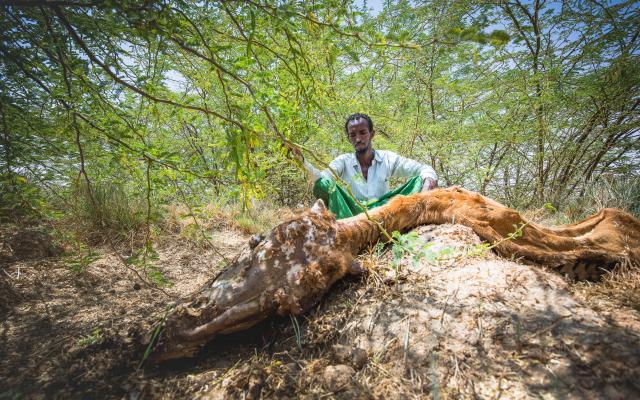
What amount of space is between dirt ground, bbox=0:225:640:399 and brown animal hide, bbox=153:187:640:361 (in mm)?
118

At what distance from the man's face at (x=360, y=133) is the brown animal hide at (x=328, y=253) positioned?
1.55 m

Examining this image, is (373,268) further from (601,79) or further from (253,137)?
(601,79)

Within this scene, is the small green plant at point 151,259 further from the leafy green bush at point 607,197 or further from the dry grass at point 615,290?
the leafy green bush at point 607,197

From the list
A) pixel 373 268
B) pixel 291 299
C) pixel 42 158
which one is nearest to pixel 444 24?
pixel 373 268

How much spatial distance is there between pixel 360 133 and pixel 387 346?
2.76 m

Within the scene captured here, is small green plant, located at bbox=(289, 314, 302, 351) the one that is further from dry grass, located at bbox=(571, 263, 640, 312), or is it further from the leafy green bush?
the leafy green bush

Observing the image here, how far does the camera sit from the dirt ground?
2.89ft

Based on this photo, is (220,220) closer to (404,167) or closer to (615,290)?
(404,167)

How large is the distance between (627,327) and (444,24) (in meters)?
4.31

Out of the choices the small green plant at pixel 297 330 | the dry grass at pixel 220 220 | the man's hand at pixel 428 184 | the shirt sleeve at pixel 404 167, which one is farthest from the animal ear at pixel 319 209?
the shirt sleeve at pixel 404 167

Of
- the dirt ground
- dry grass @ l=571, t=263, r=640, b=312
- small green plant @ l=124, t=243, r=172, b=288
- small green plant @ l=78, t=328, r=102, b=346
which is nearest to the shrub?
the dirt ground

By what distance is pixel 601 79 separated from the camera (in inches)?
128

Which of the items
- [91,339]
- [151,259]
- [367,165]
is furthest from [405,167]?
[91,339]

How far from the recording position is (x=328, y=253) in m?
1.42
